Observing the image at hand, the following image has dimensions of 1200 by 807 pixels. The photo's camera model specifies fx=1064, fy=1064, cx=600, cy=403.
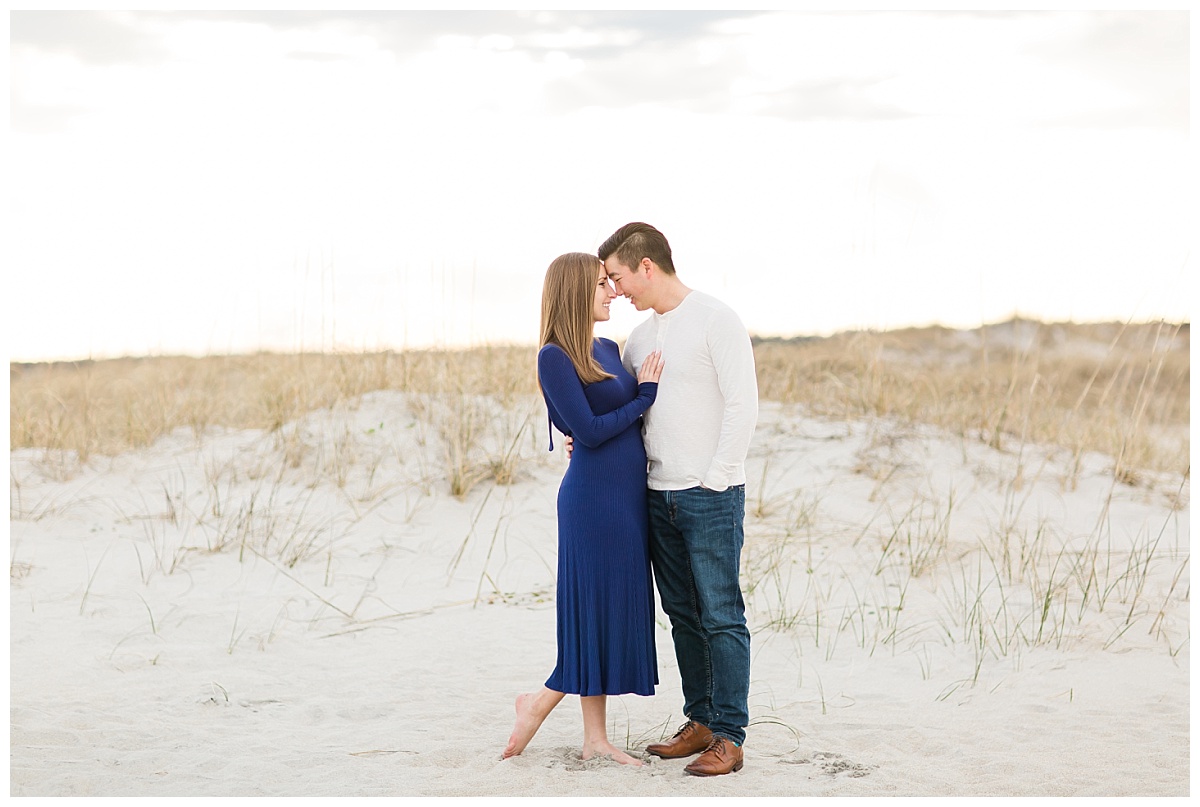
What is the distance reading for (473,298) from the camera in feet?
30.6

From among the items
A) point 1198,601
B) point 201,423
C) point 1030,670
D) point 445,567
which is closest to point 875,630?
point 1030,670

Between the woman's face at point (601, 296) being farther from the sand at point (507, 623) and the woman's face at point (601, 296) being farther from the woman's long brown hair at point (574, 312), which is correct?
the sand at point (507, 623)

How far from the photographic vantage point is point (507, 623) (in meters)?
6.49

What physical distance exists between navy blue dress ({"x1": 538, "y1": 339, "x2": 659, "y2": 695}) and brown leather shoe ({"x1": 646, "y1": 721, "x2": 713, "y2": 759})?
0.33 meters

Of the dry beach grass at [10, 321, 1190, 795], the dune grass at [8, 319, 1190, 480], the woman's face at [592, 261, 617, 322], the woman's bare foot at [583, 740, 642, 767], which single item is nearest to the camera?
the woman's face at [592, 261, 617, 322]

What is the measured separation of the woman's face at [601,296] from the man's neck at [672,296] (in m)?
0.18

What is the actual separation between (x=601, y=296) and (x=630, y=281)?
0.43ft

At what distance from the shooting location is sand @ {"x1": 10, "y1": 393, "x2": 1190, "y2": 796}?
4.20 metres

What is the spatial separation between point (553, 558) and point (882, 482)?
2900 millimetres

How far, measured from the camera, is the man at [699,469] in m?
3.77

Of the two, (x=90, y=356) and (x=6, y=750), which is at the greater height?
(x=90, y=356)

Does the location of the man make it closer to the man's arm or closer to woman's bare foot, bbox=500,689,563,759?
the man's arm

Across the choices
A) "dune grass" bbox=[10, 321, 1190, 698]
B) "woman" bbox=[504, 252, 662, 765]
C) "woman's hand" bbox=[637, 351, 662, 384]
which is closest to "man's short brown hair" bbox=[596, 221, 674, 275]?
"woman" bbox=[504, 252, 662, 765]

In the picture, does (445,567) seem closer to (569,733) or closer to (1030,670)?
(569,733)
